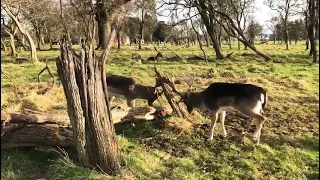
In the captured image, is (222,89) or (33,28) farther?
(33,28)

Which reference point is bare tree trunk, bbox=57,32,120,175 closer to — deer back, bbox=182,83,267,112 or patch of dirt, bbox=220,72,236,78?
deer back, bbox=182,83,267,112

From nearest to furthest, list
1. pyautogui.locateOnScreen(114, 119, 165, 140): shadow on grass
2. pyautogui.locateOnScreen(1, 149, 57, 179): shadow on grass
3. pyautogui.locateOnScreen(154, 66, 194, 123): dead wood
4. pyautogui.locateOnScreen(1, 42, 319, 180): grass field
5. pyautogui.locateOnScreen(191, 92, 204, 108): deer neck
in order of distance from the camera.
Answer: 1. pyautogui.locateOnScreen(1, 149, 57, 179): shadow on grass
2. pyautogui.locateOnScreen(1, 42, 319, 180): grass field
3. pyautogui.locateOnScreen(114, 119, 165, 140): shadow on grass
4. pyautogui.locateOnScreen(154, 66, 194, 123): dead wood
5. pyautogui.locateOnScreen(191, 92, 204, 108): deer neck

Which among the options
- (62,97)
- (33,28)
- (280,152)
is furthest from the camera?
(33,28)

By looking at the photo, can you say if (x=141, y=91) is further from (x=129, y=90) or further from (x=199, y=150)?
(x=199, y=150)

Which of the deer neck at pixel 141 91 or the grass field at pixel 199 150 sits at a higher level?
the deer neck at pixel 141 91

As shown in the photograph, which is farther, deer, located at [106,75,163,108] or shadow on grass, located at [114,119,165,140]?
deer, located at [106,75,163,108]

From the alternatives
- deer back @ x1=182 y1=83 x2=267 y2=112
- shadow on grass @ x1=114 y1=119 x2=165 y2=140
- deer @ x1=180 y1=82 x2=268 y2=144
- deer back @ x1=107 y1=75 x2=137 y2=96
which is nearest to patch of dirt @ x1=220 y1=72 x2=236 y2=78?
deer back @ x1=107 y1=75 x2=137 y2=96

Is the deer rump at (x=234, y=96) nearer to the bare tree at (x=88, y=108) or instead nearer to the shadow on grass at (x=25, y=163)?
the bare tree at (x=88, y=108)

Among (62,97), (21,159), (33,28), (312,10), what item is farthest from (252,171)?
(33,28)

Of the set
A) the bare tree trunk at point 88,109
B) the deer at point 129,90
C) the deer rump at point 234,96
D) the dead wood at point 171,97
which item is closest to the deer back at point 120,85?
the deer at point 129,90

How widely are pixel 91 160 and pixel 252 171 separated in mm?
2934

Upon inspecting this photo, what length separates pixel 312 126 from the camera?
33.6 ft

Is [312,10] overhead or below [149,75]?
overhead

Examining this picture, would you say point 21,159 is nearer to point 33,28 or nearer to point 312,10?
point 312,10
